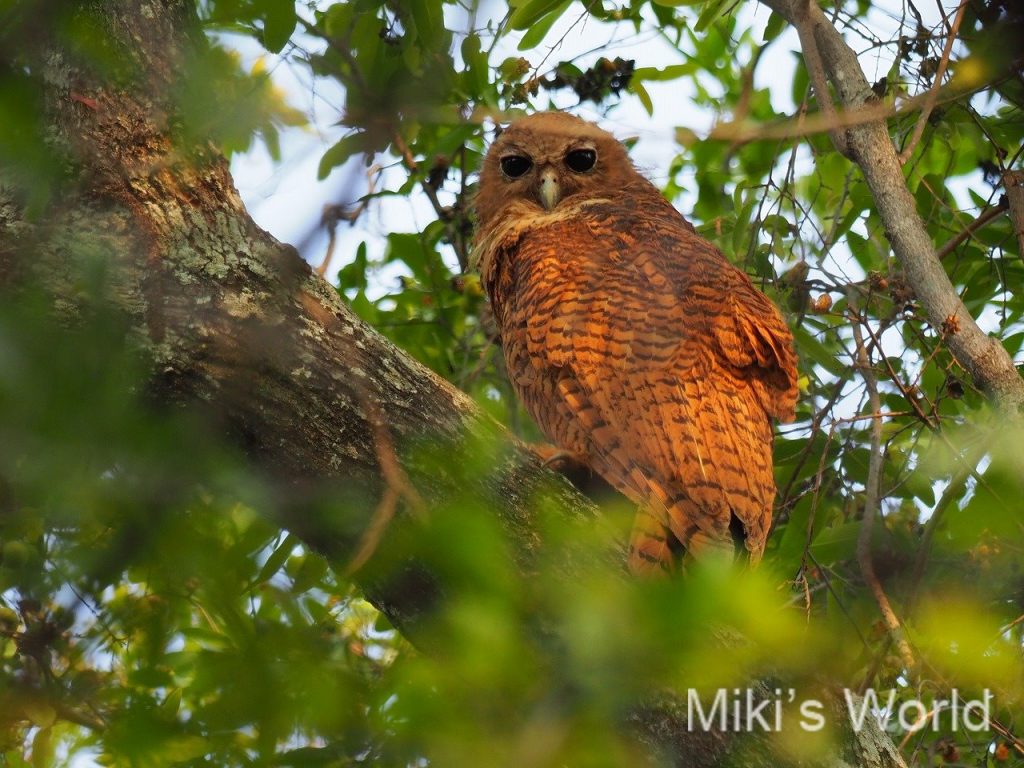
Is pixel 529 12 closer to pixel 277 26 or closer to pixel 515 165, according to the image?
pixel 515 165

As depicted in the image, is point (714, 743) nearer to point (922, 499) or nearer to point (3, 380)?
point (3, 380)

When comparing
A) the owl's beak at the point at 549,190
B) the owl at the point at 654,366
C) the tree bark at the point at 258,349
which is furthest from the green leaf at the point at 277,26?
the owl's beak at the point at 549,190

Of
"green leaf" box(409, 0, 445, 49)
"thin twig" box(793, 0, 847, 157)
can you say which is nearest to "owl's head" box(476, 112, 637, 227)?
"thin twig" box(793, 0, 847, 157)

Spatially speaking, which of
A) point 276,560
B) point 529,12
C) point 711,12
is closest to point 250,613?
point 276,560

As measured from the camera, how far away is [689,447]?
303 centimetres

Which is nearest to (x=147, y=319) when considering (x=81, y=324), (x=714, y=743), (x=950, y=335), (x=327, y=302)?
(x=327, y=302)

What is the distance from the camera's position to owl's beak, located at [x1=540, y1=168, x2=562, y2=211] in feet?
15.3

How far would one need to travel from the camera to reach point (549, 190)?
4.69 m

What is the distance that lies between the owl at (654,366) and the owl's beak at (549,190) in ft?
2.12

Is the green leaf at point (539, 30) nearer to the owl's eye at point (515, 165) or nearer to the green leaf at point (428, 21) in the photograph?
the green leaf at point (428, 21)

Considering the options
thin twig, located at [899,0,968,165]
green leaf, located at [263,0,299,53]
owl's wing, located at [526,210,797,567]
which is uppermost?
thin twig, located at [899,0,968,165]

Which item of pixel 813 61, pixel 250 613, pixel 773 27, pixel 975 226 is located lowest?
pixel 250 613

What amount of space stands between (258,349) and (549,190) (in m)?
2.66

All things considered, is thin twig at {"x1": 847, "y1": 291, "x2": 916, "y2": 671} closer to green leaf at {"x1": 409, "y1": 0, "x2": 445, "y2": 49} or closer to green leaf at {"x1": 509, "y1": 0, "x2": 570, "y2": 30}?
green leaf at {"x1": 509, "y1": 0, "x2": 570, "y2": 30}
